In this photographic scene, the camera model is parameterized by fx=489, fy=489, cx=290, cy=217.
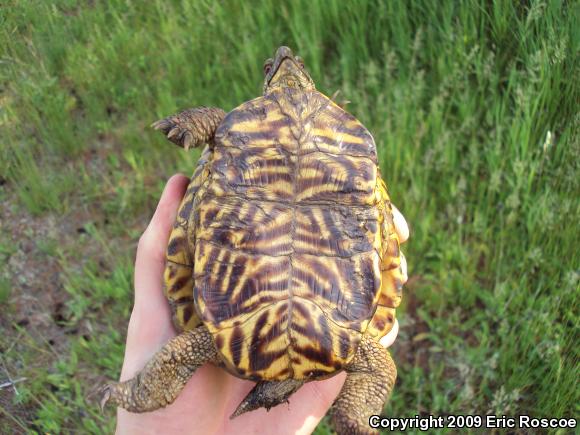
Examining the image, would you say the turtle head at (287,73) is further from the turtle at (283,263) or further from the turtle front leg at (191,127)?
the turtle front leg at (191,127)

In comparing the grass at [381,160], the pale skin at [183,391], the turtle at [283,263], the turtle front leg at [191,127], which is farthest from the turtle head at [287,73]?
the grass at [381,160]

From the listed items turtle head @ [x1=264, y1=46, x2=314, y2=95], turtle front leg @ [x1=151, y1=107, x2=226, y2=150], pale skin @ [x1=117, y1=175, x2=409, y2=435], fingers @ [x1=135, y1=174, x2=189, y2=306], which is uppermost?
turtle head @ [x1=264, y1=46, x2=314, y2=95]

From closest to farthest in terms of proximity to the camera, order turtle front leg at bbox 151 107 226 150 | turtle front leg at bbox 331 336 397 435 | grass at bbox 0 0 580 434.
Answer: turtle front leg at bbox 331 336 397 435, turtle front leg at bbox 151 107 226 150, grass at bbox 0 0 580 434

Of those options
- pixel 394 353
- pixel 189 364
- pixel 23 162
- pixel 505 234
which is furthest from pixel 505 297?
pixel 23 162

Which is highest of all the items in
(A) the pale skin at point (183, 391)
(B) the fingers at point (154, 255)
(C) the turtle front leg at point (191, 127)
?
(C) the turtle front leg at point (191, 127)

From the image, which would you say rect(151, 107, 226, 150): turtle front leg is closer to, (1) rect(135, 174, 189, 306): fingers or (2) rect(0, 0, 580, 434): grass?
(1) rect(135, 174, 189, 306): fingers

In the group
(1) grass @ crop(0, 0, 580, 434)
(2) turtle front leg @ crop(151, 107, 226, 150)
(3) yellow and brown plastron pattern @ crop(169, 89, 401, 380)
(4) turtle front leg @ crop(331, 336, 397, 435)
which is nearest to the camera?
(3) yellow and brown plastron pattern @ crop(169, 89, 401, 380)

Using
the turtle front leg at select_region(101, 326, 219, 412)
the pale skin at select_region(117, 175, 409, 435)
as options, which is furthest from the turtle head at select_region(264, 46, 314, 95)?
the turtle front leg at select_region(101, 326, 219, 412)
